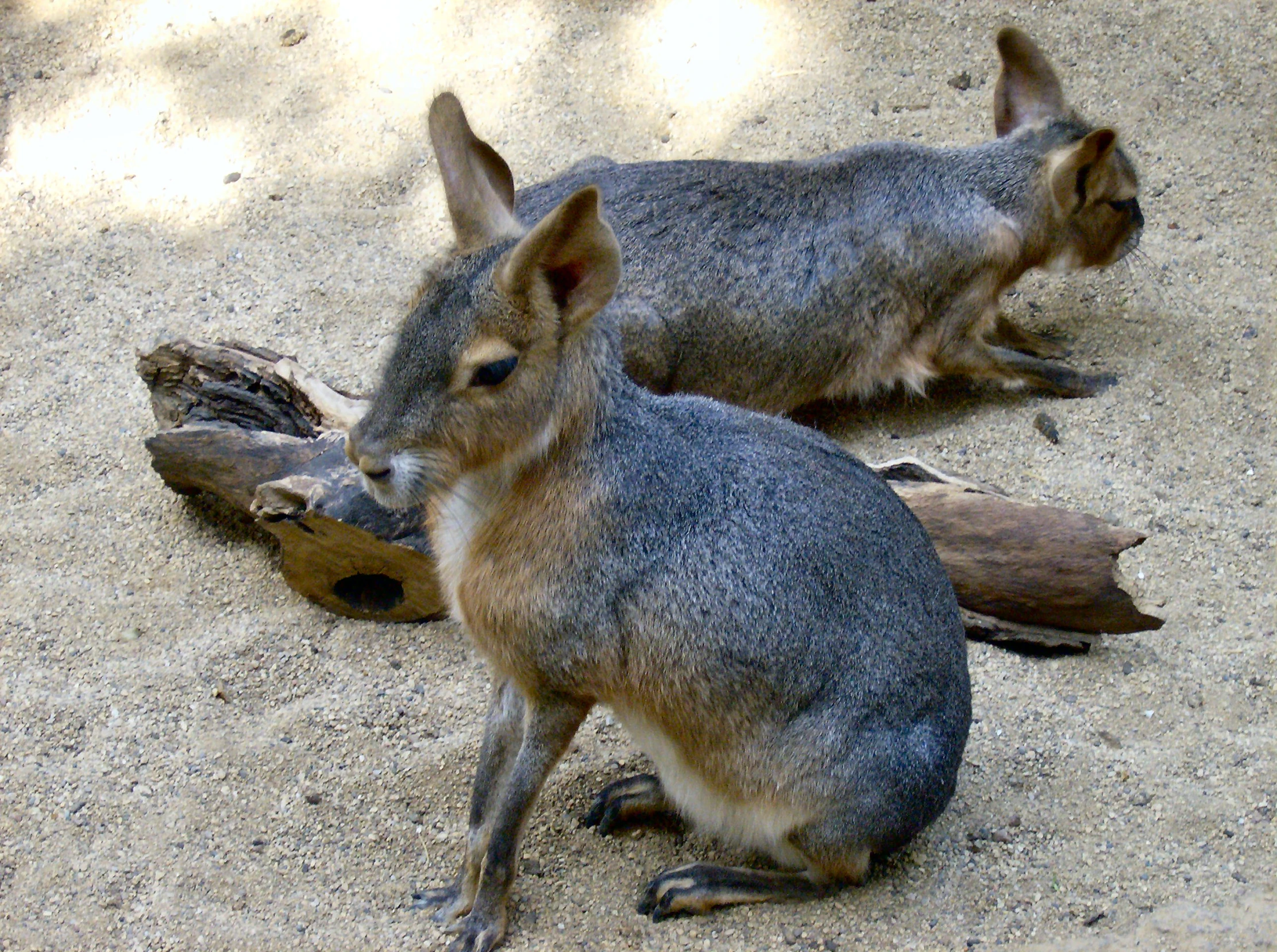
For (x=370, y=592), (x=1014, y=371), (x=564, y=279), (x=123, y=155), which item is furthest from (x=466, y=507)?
(x=123, y=155)

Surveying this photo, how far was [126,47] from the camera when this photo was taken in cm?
Result: 709

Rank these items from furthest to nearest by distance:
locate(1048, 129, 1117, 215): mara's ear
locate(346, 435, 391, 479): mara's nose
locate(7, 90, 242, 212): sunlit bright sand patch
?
locate(7, 90, 242, 212): sunlit bright sand patch, locate(1048, 129, 1117, 215): mara's ear, locate(346, 435, 391, 479): mara's nose

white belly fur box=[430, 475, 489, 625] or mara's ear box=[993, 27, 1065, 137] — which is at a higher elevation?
mara's ear box=[993, 27, 1065, 137]

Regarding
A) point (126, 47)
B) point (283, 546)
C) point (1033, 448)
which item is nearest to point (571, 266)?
point (283, 546)

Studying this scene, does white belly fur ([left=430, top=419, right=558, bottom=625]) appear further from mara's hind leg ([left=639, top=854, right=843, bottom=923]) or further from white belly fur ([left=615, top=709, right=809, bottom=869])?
mara's hind leg ([left=639, top=854, right=843, bottom=923])

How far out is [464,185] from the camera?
341cm

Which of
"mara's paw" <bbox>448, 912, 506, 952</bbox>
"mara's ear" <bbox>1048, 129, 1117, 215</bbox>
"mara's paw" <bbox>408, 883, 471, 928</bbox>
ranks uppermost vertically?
"mara's ear" <bbox>1048, 129, 1117, 215</bbox>

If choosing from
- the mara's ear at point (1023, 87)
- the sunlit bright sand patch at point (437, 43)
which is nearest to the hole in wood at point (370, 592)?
the sunlit bright sand patch at point (437, 43)

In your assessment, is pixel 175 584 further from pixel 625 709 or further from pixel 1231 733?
pixel 1231 733

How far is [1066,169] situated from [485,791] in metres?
3.74

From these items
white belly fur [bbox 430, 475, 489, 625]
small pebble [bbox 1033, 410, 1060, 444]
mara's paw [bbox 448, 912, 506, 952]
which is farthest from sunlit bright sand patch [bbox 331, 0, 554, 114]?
mara's paw [bbox 448, 912, 506, 952]

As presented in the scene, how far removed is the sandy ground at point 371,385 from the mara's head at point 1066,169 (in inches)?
15.9

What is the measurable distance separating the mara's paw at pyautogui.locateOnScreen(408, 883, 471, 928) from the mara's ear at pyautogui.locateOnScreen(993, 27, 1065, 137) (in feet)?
14.0

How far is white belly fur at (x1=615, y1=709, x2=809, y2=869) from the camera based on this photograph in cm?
347
